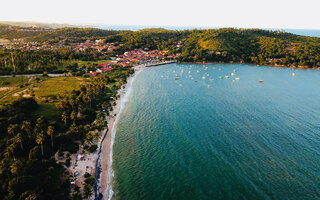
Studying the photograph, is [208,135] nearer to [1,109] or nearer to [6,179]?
[6,179]

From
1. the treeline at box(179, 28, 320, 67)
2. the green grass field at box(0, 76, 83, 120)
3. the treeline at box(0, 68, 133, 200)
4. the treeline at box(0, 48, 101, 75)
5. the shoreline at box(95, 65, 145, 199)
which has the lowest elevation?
the shoreline at box(95, 65, 145, 199)

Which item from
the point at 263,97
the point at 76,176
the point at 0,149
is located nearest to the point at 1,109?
the point at 0,149

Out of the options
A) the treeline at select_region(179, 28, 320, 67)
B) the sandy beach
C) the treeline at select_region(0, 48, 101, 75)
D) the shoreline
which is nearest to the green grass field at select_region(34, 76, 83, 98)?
the treeline at select_region(0, 48, 101, 75)

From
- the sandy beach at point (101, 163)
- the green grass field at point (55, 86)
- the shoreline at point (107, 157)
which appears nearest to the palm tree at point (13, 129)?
the sandy beach at point (101, 163)

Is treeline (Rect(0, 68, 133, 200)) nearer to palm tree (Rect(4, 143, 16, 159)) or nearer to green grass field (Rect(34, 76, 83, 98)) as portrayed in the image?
palm tree (Rect(4, 143, 16, 159))

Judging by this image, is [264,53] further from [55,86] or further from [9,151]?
[9,151]
